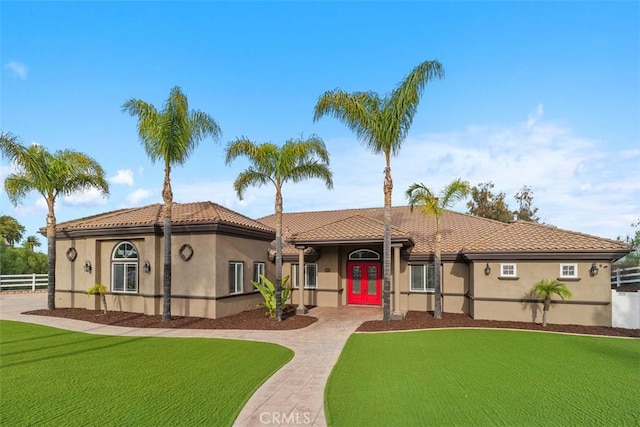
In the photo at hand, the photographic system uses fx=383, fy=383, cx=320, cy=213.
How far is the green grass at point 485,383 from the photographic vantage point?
17.4 feet

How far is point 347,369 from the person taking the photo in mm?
7820

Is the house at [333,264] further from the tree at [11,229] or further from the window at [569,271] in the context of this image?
the tree at [11,229]

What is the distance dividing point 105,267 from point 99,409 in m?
12.2

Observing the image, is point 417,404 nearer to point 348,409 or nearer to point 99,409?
point 348,409

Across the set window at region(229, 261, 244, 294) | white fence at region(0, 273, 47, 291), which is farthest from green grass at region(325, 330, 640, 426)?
white fence at region(0, 273, 47, 291)

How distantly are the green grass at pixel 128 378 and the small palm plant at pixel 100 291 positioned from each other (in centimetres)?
407

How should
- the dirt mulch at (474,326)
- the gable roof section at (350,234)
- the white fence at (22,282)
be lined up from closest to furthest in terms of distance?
the dirt mulch at (474,326)
the gable roof section at (350,234)
the white fence at (22,282)

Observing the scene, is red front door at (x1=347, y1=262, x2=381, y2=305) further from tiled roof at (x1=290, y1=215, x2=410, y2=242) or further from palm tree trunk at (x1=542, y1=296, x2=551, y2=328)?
palm tree trunk at (x1=542, y1=296, x2=551, y2=328)

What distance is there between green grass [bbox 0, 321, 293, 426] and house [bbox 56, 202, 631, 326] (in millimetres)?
4290

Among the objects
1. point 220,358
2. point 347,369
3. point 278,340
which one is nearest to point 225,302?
point 278,340

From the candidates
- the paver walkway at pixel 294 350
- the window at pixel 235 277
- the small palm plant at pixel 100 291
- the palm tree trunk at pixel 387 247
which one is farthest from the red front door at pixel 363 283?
the small palm plant at pixel 100 291

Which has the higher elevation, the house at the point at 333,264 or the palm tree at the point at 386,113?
the palm tree at the point at 386,113

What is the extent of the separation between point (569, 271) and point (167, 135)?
14.6 metres

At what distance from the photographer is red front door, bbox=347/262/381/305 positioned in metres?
18.0
